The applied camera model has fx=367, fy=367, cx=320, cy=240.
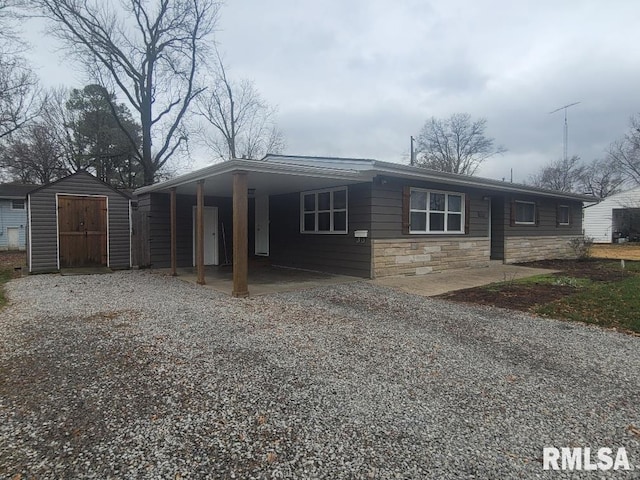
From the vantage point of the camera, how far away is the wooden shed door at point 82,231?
33.4 feet

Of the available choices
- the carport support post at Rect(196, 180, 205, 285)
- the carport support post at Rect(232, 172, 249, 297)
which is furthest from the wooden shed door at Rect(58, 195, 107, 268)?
the carport support post at Rect(232, 172, 249, 297)

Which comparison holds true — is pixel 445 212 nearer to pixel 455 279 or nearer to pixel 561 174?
pixel 455 279

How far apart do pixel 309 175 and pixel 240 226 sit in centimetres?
190

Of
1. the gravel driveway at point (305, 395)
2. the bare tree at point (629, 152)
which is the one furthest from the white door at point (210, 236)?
the bare tree at point (629, 152)

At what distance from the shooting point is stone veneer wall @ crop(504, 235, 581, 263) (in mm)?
12508

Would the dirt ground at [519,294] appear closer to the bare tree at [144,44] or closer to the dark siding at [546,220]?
the dark siding at [546,220]

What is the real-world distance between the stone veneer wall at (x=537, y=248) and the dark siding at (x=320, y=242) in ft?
20.5

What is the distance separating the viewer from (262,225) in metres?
12.5

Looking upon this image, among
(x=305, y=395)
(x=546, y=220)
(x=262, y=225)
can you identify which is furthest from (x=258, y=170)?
(x=546, y=220)

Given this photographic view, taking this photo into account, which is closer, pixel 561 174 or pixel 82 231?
pixel 82 231

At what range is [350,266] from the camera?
360 inches

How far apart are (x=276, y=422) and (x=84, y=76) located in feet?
65.4

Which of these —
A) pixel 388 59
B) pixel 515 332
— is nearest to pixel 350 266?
pixel 515 332

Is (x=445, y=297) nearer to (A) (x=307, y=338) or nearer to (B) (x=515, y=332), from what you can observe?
(B) (x=515, y=332)
